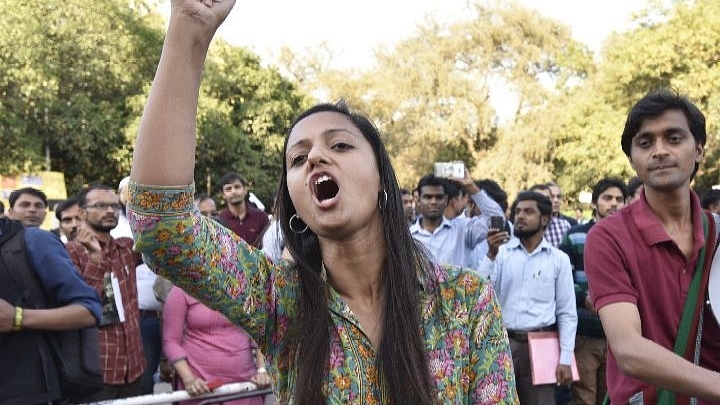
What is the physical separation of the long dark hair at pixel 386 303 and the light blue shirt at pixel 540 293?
15.1ft

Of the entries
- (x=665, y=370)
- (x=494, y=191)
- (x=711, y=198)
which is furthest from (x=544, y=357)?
(x=665, y=370)

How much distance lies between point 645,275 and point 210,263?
1695 millimetres

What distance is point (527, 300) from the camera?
645 cm

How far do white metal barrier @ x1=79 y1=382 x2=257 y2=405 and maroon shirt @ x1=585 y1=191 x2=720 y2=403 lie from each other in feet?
8.91

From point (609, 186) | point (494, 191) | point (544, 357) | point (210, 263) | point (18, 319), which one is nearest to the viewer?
point (210, 263)

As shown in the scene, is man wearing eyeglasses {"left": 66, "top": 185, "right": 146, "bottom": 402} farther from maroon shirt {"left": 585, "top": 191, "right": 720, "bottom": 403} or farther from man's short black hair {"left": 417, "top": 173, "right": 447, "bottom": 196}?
maroon shirt {"left": 585, "top": 191, "right": 720, "bottom": 403}

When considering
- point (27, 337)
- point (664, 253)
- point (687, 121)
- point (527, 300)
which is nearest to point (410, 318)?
point (664, 253)

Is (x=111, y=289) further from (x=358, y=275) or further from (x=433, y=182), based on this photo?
(x=358, y=275)

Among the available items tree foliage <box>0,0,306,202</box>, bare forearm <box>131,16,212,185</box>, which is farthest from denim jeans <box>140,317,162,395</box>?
tree foliage <box>0,0,306,202</box>

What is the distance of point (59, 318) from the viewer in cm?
389

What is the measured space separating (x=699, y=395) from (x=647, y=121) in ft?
3.26

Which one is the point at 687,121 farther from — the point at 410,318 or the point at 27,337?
the point at 27,337

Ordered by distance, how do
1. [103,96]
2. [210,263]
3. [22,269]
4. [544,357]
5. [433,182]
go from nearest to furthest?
[210,263] < [22,269] < [544,357] < [433,182] < [103,96]

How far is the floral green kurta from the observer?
1.66 metres
